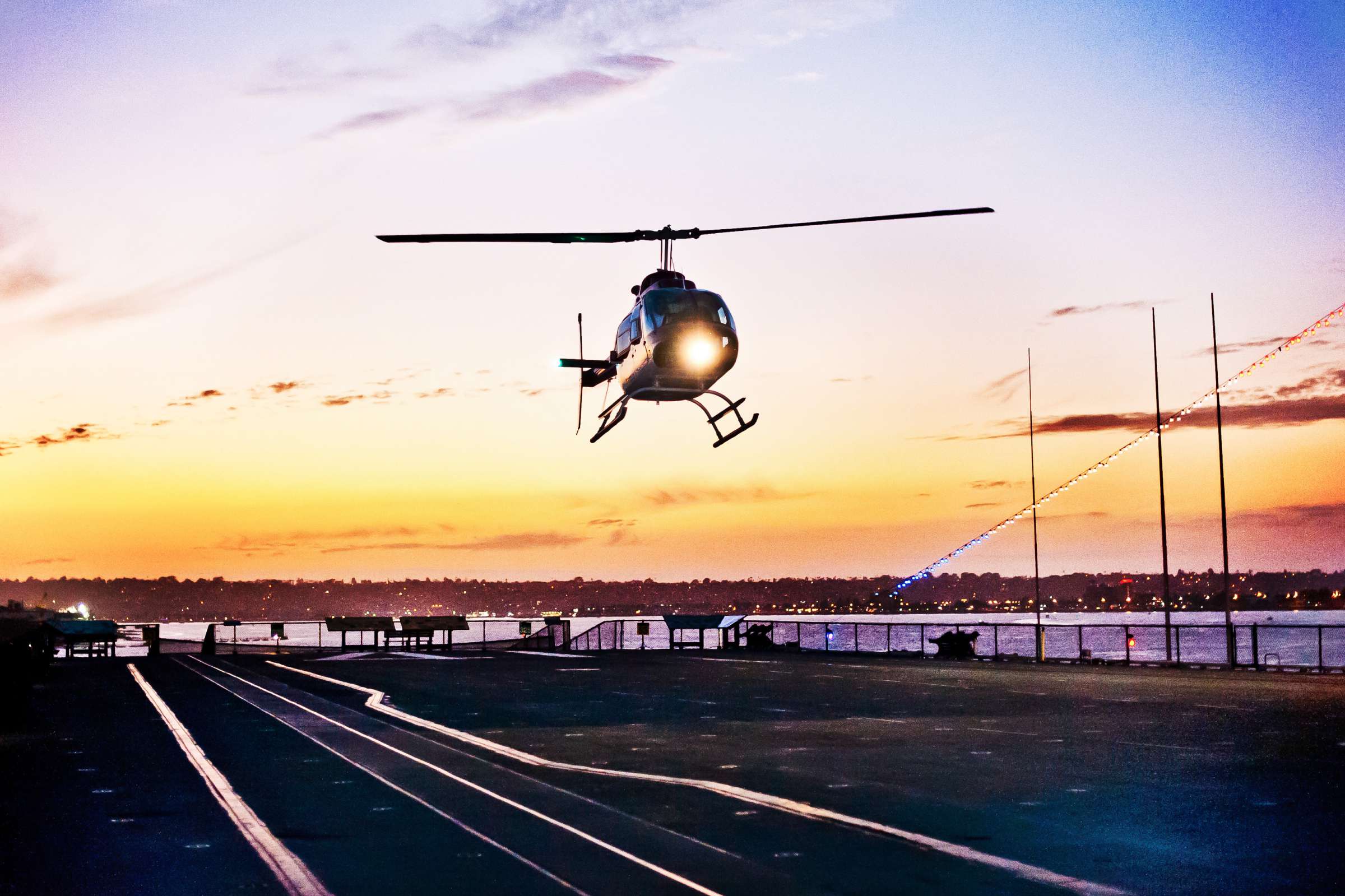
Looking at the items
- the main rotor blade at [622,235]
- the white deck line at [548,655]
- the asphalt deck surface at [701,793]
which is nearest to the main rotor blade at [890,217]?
the main rotor blade at [622,235]

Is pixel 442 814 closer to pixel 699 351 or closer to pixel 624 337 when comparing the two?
pixel 699 351

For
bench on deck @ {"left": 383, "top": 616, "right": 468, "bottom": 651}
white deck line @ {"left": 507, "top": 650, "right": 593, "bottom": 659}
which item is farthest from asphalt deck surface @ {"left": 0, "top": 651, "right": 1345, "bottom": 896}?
bench on deck @ {"left": 383, "top": 616, "right": 468, "bottom": 651}

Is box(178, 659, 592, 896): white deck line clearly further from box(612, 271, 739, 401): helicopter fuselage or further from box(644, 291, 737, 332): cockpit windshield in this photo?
box(644, 291, 737, 332): cockpit windshield

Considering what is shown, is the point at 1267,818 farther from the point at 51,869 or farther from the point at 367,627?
the point at 367,627


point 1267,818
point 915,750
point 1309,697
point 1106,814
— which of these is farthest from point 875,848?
point 1309,697

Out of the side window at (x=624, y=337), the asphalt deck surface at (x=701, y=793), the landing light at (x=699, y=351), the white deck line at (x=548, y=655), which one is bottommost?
the white deck line at (x=548, y=655)

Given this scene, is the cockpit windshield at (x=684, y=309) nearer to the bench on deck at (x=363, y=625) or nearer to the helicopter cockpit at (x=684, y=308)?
the helicopter cockpit at (x=684, y=308)

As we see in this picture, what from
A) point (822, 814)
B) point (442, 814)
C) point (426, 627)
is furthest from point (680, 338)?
point (426, 627)
